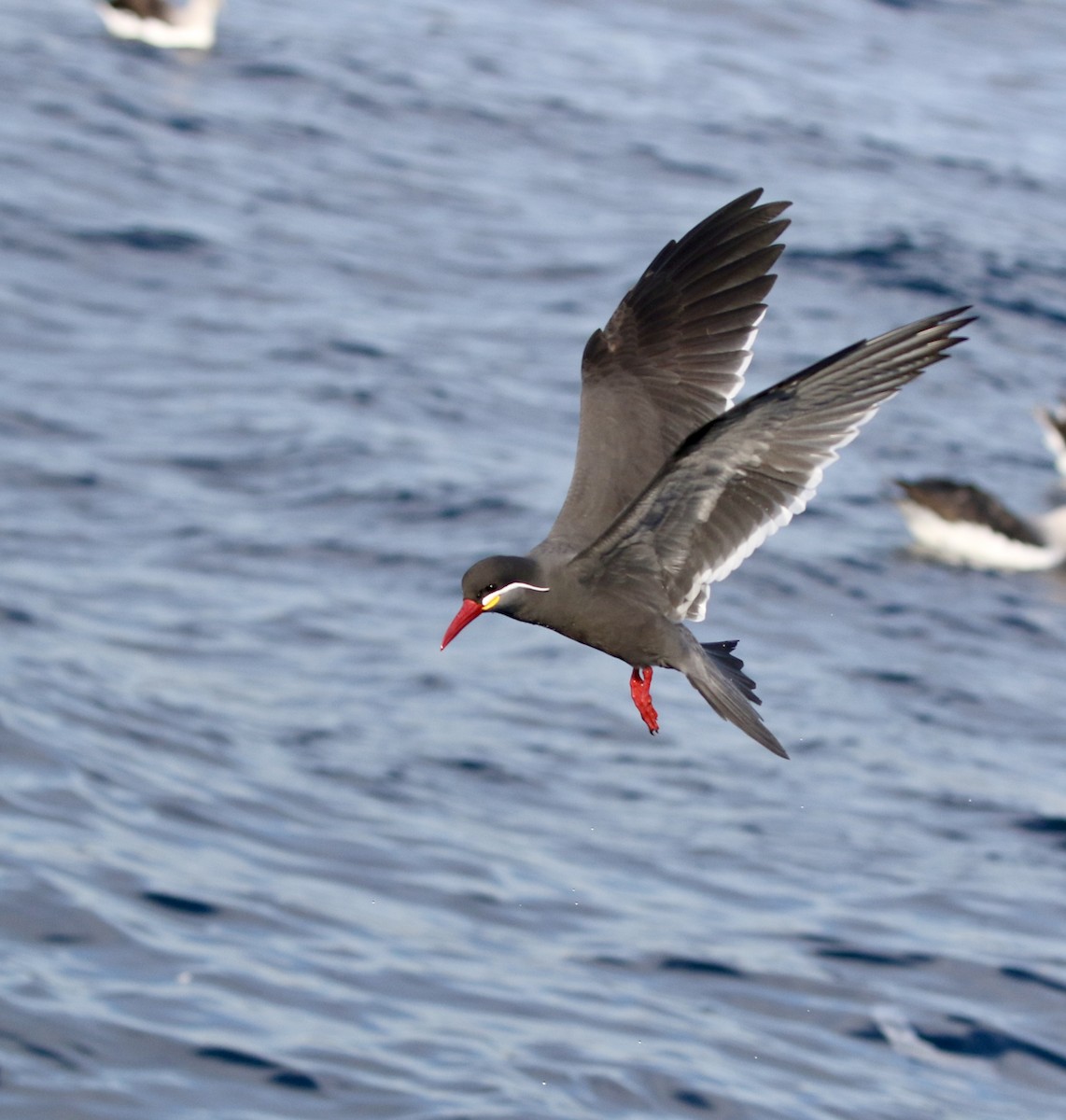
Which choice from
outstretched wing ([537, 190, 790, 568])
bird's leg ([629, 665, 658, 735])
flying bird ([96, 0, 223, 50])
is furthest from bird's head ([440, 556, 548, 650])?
flying bird ([96, 0, 223, 50])

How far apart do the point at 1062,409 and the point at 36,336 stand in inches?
347

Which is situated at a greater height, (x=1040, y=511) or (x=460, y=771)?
(x=1040, y=511)

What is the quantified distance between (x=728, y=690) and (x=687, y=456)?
90 cm

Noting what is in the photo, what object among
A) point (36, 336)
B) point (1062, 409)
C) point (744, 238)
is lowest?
point (36, 336)

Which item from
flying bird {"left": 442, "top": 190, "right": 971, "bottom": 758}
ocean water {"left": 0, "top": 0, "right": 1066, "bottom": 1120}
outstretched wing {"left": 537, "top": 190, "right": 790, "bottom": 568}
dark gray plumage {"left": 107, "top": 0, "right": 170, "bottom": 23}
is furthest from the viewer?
dark gray plumage {"left": 107, "top": 0, "right": 170, "bottom": 23}

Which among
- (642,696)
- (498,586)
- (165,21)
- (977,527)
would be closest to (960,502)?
(977,527)

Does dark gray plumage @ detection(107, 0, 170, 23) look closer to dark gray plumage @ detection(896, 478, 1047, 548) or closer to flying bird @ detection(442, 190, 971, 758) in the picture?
dark gray plumage @ detection(896, 478, 1047, 548)

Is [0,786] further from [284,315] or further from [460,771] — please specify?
[284,315]

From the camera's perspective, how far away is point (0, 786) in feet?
41.2

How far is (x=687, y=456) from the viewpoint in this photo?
5.95 m

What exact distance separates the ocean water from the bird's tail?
13.9 ft

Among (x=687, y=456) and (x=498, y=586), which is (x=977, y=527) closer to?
(x=498, y=586)

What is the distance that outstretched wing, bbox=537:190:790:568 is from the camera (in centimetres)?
694

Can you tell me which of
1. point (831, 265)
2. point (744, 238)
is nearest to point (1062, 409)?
point (831, 265)
